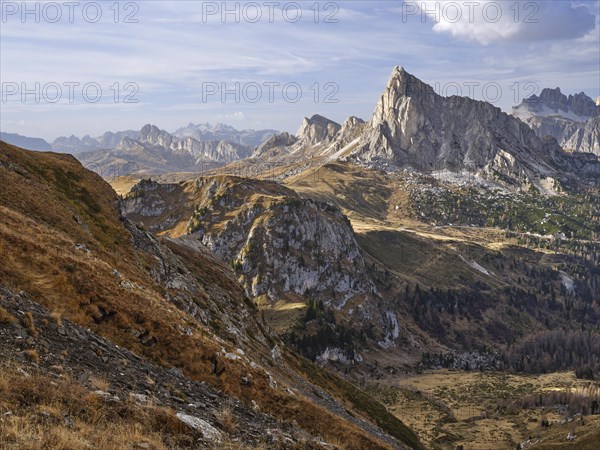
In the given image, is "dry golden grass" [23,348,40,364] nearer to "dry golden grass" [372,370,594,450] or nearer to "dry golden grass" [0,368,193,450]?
"dry golden grass" [0,368,193,450]

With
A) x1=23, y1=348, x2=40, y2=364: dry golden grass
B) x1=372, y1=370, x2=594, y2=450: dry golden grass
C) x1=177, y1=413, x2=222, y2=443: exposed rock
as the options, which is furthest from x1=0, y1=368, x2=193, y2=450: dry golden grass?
x1=372, y1=370, x2=594, y2=450: dry golden grass

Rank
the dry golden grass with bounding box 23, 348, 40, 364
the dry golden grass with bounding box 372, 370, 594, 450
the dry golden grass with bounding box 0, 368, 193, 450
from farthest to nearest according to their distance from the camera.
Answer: the dry golden grass with bounding box 372, 370, 594, 450 → the dry golden grass with bounding box 23, 348, 40, 364 → the dry golden grass with bounding box 0, 368, 193, 450

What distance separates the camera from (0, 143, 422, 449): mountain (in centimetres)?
1689

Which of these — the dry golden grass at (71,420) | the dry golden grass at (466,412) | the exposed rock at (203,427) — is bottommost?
the dry golden grass at (466,412)

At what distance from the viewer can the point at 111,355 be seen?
2456cm

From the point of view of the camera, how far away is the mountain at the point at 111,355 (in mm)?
16891

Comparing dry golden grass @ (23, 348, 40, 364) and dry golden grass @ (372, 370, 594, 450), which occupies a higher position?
dry golden grass @ (23, 348, 40, 364)

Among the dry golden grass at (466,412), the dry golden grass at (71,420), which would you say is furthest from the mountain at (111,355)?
the dry golden grass at (466,412)

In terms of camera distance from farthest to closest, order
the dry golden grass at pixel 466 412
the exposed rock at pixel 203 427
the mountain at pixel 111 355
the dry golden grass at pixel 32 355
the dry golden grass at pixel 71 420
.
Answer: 1. the dry golden grass at pixel 466 412
2. the dry golden grass at pixel 32 355
3. the exposed rock at pixel 203 427
4. the mountain at pixel 111 355
5. the dry golden grass at pixel 71 420

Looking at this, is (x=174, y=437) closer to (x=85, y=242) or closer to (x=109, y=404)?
A: (x=109, y=404)

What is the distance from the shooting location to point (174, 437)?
1809 cm

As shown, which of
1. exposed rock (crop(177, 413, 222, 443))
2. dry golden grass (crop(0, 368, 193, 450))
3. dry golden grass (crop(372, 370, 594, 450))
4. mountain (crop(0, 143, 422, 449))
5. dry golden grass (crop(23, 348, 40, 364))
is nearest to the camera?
dry golden grass (crop(0, 368, 193, 450))

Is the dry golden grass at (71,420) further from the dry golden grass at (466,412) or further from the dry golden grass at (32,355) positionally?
the dry golden grass at (466,412)

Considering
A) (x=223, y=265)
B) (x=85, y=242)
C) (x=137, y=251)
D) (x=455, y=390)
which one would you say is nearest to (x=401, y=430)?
(x=223, y=265)
